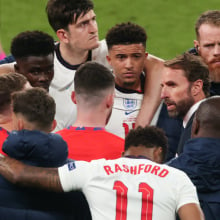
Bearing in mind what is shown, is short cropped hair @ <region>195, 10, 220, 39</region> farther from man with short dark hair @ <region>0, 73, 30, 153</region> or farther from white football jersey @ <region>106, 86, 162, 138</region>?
man with short dark hair @ <region>0, 73, 30, 153</region>

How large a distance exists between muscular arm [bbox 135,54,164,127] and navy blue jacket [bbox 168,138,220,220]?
182cm

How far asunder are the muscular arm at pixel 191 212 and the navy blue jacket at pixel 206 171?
0.30 metres

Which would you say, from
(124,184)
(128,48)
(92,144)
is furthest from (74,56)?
(124,184)

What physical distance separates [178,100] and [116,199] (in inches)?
71.8

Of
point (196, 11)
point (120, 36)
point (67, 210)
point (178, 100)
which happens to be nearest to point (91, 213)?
point (67, 210)

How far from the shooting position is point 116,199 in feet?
14.1

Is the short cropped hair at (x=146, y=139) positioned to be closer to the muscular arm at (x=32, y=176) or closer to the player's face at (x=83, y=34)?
the muscular arm at (x=32, y=176)

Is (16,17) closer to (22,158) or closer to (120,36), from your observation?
(120,36)

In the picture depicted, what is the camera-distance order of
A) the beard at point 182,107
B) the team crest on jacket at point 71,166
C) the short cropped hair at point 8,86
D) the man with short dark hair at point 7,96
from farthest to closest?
the beard at point 182,107
the short cropped hair at point 8,86
the man with short dark hair at point 7,96
the team crest on jacket at point 71,166

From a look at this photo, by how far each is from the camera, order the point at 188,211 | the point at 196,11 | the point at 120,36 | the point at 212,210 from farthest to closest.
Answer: the point at 196,11 → the point at 120,36 → the point at 212,210 → the point at 188,211

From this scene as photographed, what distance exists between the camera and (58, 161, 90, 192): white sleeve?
4336mm

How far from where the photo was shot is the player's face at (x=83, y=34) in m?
6.73

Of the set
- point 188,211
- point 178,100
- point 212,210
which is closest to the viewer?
point 188,211

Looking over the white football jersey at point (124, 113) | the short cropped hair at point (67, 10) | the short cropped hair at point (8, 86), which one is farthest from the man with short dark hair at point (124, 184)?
the short cropped hair at point (67, 10)
